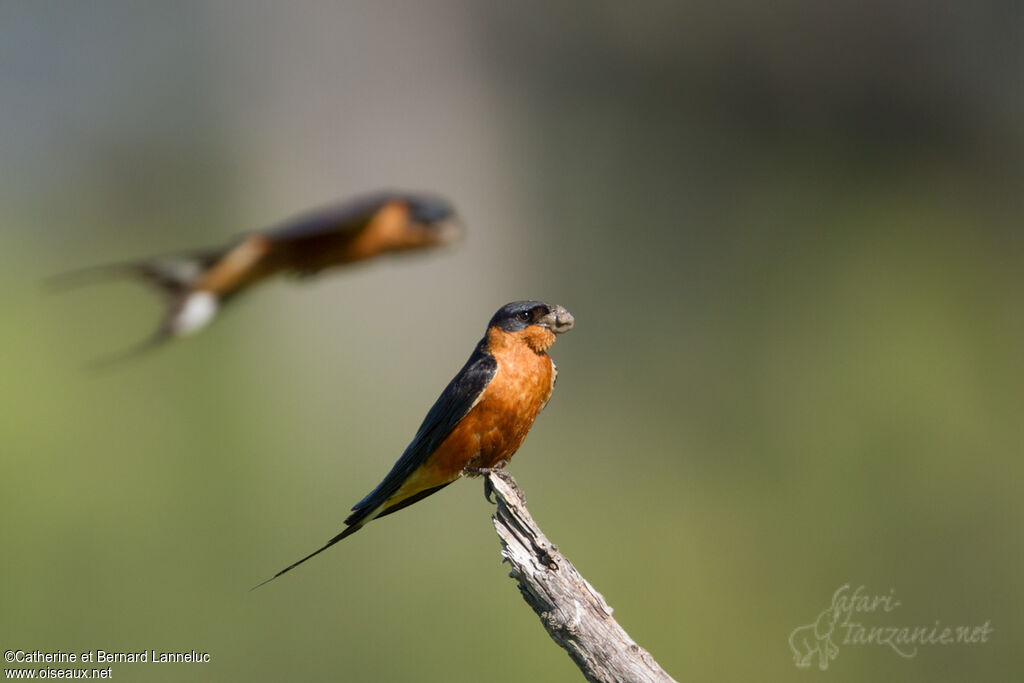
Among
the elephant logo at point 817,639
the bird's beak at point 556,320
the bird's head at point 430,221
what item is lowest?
the elephant logo at point 817,639

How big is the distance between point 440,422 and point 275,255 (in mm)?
1235

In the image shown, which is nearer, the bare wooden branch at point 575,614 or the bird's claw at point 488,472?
the bare wooden branch at point 575,614

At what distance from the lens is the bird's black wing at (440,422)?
12.3 ft

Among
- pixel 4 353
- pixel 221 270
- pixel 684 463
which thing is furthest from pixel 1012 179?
pixel 221 270

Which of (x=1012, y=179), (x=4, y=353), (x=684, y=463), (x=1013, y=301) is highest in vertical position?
(x=4, y=353)

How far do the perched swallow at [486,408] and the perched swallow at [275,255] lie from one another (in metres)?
0.92

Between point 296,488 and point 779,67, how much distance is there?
8.10 meters

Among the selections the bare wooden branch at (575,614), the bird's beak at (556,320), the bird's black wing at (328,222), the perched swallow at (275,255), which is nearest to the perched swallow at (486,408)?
the bird's beak at (556,320)

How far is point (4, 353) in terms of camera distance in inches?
329

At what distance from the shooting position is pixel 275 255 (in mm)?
2666

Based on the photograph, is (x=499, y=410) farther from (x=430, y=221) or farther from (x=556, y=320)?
(x=430, y=221)

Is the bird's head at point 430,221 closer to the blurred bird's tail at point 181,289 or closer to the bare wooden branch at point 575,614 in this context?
the blurred bird's tail at point 181,289

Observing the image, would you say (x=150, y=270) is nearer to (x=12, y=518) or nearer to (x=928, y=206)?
(x=12, y=518)

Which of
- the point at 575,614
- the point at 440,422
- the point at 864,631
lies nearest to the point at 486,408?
the point at 440,422
